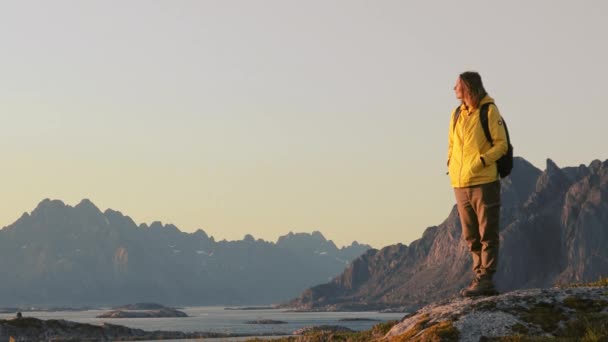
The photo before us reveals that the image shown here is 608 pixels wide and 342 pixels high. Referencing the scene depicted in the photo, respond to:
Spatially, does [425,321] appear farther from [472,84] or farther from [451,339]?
[472,84]

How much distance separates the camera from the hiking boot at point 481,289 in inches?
829

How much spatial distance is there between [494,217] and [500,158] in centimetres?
134

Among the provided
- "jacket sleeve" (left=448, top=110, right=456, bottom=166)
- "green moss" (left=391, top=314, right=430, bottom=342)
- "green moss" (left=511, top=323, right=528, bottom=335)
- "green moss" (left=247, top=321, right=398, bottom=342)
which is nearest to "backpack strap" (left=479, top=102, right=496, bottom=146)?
"jacket sleeve" (left=448, top=110, right=456, bottom=166)

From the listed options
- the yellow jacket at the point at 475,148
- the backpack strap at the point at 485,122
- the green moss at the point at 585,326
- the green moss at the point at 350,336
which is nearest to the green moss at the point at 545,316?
the green moss at the point at 585,326

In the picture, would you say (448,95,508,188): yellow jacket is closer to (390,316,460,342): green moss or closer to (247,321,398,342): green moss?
(390,316,460,342): green moss

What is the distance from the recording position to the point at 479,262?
20.8m

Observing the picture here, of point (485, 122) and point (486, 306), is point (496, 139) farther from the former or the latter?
point (486, 306)

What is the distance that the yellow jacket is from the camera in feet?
63.6

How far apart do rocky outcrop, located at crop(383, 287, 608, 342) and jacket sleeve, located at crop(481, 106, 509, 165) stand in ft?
10.5

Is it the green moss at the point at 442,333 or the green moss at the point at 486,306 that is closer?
the green moss at the point at 442,333

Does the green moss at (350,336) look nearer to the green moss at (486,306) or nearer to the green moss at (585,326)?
the green moss at (486,306)

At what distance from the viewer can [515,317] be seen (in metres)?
19.2

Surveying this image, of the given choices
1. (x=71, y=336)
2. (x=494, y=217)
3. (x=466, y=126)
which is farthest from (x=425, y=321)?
(x=71, y=336)

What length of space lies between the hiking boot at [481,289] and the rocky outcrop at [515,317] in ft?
0.94
